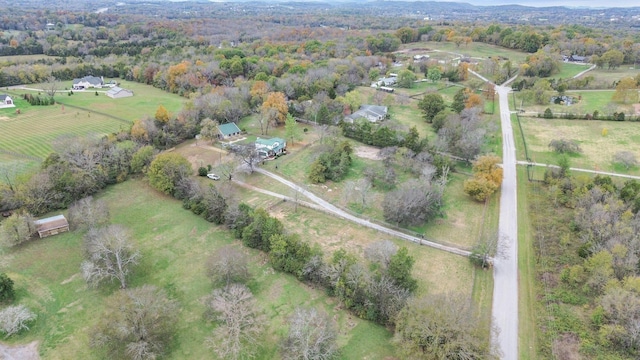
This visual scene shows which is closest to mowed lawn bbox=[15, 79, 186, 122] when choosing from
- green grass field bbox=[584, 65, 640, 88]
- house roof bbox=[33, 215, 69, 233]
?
house roof bbox=[33, 215, 69, 233]

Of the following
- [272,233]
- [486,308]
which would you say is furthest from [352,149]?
[486,308]

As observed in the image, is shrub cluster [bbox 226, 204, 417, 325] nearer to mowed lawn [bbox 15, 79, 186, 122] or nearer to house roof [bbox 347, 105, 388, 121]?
house roof [bbox 347, 105, 388, 121]

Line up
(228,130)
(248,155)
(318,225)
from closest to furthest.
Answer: (318,225)
(248,155)
(228,130)

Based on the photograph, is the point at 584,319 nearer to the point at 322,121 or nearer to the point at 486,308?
the point at 486,308

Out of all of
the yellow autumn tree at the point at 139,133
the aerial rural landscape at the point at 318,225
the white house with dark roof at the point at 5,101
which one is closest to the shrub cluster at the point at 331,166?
the aerial rural landscape at the point at 318,225

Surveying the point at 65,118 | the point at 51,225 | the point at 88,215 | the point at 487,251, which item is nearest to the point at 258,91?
the point at 65,118

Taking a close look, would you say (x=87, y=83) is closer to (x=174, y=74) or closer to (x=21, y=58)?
(x=174, y=74)

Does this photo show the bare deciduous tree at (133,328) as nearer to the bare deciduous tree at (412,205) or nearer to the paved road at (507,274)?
the paved road at (507,274)
